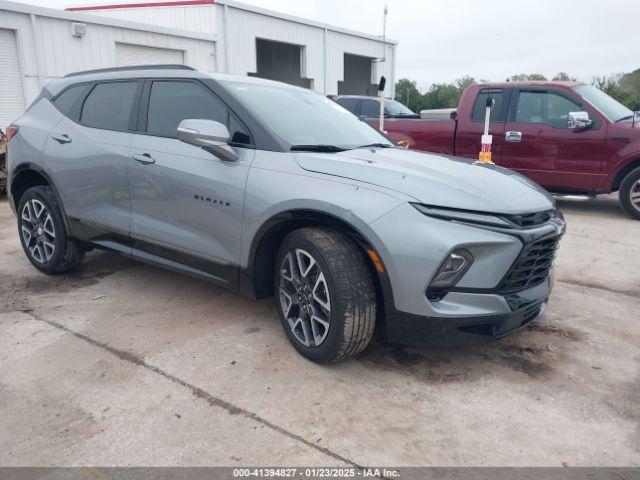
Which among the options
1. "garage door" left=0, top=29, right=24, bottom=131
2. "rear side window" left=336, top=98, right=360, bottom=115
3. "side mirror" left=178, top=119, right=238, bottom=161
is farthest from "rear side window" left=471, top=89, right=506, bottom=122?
"garage door" left=0, top=29, right=24, bottom=131

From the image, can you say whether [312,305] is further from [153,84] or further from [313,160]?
[153,84]

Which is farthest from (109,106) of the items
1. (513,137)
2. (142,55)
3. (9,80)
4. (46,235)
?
(142,55)

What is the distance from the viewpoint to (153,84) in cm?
386

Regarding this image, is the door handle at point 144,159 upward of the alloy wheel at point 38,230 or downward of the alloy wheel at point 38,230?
upward

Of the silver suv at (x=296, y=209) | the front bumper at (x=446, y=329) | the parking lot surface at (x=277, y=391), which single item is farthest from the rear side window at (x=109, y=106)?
the front bumper at (x=446, y=329)

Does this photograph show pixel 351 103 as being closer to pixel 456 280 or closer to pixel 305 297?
pixel 305 297

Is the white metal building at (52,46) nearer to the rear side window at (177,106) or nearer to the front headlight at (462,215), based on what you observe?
the rear side window at (177,106)

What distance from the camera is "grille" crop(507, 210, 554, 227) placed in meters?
2.75

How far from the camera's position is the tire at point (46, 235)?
441cm

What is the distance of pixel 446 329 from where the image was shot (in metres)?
2.68

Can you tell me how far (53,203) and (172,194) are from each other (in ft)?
5.03

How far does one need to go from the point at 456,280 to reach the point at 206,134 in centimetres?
163

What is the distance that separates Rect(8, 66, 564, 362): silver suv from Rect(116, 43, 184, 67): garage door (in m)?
9.63

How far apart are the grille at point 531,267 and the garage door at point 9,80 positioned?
1130cm
